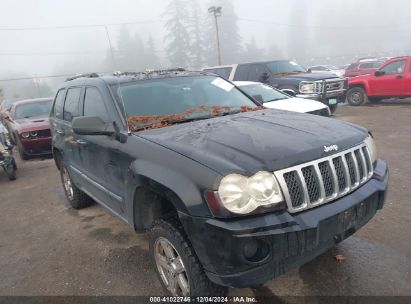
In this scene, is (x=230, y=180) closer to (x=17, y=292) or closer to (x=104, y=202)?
(x=104, y=202)

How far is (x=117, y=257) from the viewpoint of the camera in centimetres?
362

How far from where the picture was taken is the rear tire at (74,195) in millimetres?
4980

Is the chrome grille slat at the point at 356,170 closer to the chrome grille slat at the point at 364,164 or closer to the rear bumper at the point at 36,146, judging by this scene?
the chrome grille slat at the point at 364,164

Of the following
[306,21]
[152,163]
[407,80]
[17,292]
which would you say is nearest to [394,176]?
[152,163]

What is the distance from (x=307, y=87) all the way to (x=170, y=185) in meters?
8.65

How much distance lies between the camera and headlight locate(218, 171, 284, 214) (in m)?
2.14

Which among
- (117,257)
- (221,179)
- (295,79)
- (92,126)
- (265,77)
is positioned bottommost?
(117,257)

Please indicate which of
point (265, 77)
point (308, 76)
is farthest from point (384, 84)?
point (265, 77)

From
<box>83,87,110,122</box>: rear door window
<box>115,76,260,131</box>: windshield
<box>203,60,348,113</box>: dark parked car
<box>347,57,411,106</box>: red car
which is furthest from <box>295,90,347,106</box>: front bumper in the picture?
<box>83,87,110,122</box>: rear door window

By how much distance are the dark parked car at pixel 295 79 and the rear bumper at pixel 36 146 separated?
6.30 m

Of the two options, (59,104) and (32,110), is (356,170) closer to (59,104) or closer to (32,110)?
(59,104)

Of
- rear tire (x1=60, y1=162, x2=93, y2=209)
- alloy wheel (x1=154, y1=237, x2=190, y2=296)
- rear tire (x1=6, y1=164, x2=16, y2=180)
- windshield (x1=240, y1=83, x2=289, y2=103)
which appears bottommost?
rear tire (x1=6, y1=164, x2=16, y2=180)

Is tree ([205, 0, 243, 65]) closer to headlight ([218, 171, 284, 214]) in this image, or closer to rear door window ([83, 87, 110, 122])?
rear door window ([83, 87, 110, 122])

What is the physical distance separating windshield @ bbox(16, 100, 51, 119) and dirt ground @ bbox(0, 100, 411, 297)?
5305mm
